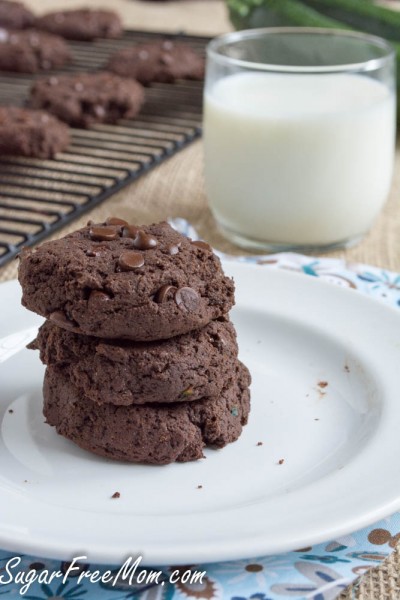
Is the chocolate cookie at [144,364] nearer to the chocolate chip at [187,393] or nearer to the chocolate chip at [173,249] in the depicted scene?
the chocolate chip at [187,393]

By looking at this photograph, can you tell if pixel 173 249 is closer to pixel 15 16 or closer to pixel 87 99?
pixel 87 99

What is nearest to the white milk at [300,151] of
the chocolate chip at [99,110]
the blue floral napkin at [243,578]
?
the chocolate chip at [99,110]

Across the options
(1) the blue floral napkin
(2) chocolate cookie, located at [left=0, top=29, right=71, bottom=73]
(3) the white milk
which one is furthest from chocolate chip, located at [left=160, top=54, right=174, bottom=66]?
(1) the blue floral napkin

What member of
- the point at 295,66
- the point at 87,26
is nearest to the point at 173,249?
the point at 295,66

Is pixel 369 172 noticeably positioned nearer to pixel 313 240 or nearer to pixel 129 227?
pixel 313 240

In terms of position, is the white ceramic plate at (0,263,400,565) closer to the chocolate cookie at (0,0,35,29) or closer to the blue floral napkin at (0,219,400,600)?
the blue floral napkin at (0,219,400,600)

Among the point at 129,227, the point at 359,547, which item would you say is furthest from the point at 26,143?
the point at 359,547
